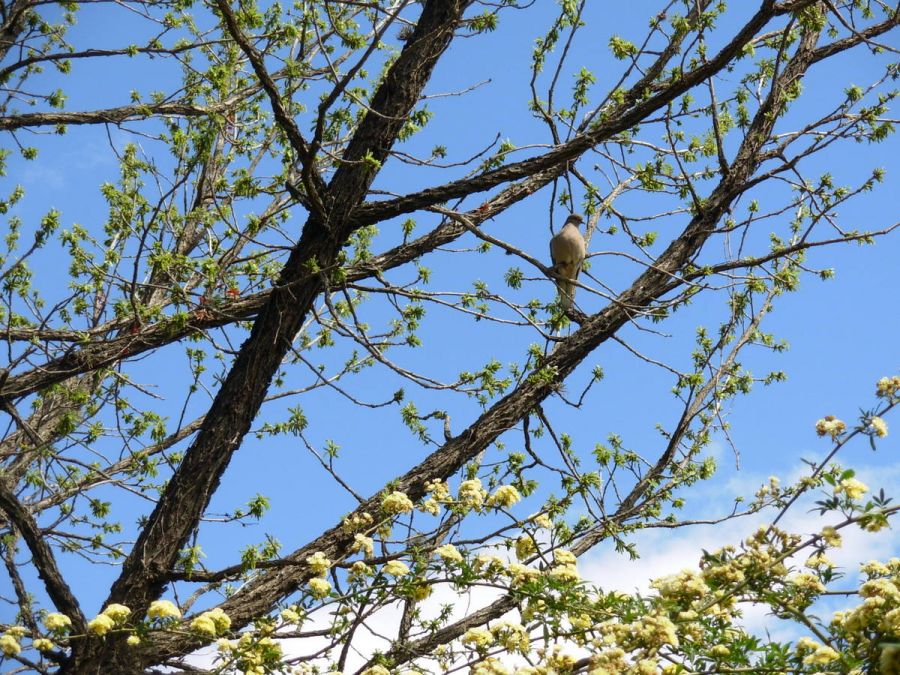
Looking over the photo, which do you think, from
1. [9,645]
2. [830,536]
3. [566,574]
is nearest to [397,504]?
[566,574]

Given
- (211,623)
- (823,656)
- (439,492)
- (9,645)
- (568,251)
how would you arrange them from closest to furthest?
(823,656) → (9,645) → (211,623) → (439,492) → (568,251)

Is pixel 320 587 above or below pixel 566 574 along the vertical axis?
above

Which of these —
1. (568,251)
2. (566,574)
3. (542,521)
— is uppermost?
(568,251)

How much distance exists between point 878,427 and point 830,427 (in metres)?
0.15

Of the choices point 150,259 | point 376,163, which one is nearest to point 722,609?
point 376,163

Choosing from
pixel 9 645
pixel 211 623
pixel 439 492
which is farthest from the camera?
pixel 439 492

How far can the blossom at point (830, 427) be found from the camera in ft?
10.1

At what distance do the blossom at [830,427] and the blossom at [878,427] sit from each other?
10 centimetres

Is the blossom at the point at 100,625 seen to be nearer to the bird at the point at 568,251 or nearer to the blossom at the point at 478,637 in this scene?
the blossom at the point at 478,637

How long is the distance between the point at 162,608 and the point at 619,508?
11.9ft

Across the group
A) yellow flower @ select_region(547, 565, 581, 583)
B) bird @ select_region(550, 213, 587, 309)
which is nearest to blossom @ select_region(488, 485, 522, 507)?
yellow flower @ select_region(547, 565, 581, 583)

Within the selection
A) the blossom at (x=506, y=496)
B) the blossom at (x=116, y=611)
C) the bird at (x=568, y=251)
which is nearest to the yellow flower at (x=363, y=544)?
the blossom at (x=506, y=496)

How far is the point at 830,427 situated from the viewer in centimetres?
309

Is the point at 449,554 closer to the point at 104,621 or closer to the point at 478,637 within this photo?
the point at 478,637
